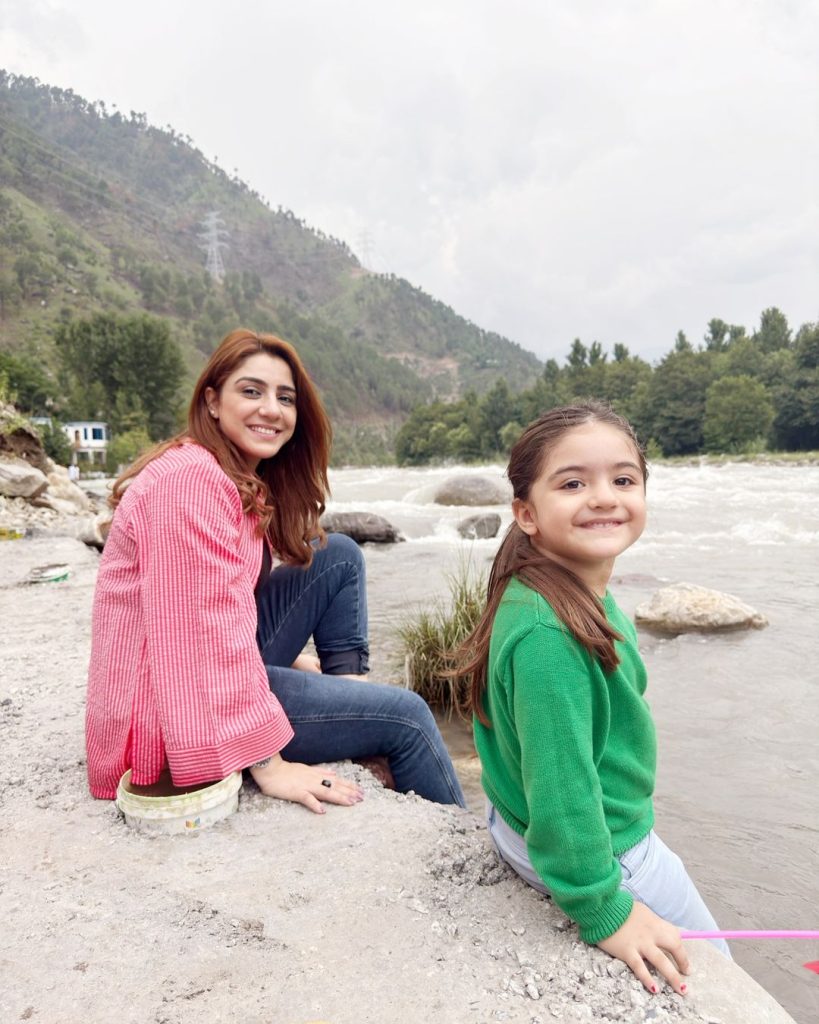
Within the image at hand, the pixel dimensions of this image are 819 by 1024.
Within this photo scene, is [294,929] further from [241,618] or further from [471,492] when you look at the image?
[471,492]

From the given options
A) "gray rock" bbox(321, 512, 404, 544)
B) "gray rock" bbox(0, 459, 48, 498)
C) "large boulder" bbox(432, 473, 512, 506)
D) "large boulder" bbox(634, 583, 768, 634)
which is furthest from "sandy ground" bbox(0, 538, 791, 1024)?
"large boulder" bbox(432, 473, 512, 506)

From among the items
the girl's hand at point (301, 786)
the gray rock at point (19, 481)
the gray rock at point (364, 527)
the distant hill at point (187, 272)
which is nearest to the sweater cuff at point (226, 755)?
the girl's hand at point (301, 786)

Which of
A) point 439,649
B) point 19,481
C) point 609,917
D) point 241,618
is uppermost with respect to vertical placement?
point 241,618

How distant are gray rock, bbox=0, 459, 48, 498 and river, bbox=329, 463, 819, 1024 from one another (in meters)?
5.38

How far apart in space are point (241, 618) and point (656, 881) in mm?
1154

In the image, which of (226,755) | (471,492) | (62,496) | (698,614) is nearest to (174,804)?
(226,755)

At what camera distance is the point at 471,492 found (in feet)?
53.7

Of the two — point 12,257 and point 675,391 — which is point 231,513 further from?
point 12,257

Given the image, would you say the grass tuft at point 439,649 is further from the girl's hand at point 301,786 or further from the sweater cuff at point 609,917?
the sweater cuff at point 609,917

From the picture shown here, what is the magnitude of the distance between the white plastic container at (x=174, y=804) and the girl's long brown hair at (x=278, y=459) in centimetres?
75

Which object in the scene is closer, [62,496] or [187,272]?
[62,496]

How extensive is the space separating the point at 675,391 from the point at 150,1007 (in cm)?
4323

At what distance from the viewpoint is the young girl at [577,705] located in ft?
4.13

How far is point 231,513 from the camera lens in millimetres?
1892
